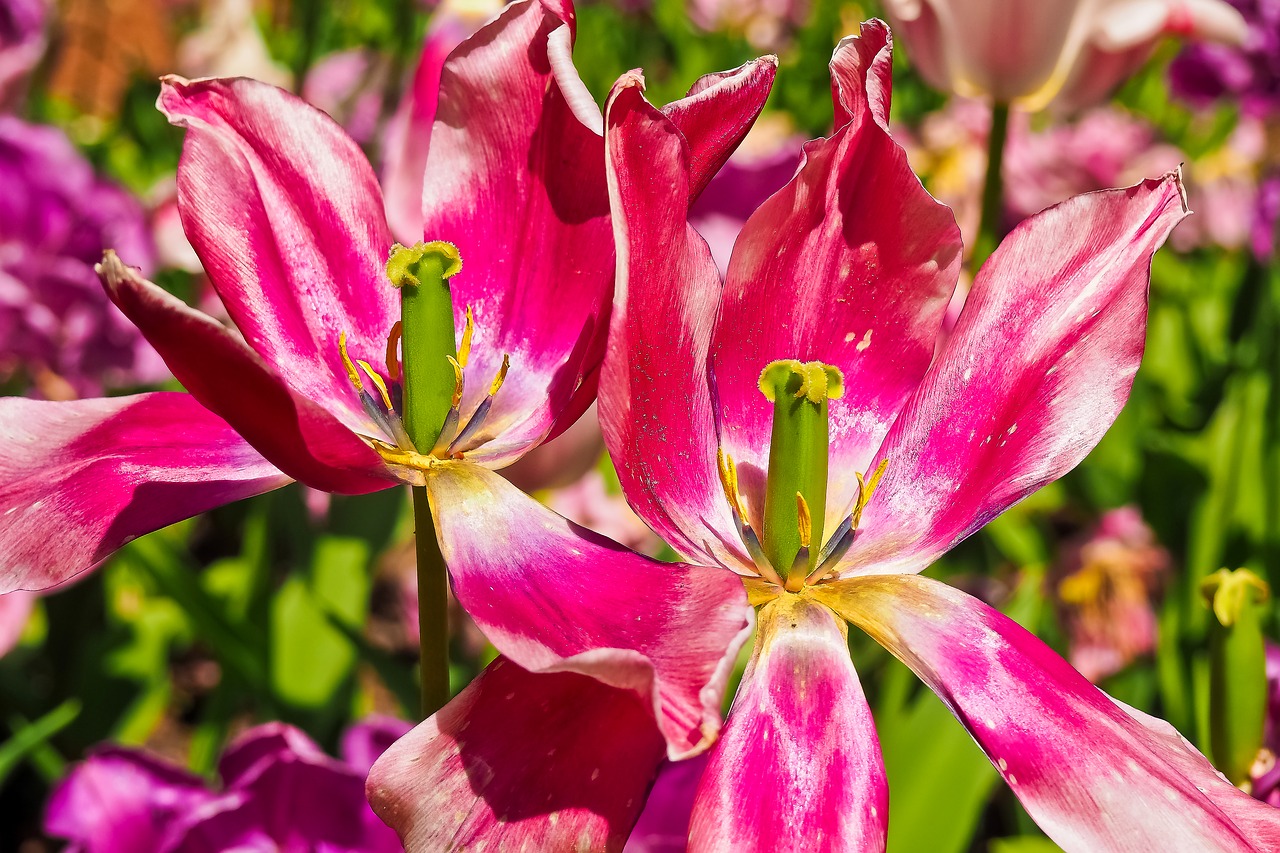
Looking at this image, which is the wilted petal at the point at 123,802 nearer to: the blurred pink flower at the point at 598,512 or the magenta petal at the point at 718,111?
the magenta petal at the point at 718,111

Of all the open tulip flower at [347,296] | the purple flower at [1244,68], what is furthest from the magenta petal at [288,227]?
the purple flower at [1244,68]

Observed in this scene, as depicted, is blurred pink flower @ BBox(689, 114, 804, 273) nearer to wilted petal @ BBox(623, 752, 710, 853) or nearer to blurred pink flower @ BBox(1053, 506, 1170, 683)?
wilted petal @ BBox(623, 752, 710, 853)

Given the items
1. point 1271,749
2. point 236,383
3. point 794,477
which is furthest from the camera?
point 1271,749

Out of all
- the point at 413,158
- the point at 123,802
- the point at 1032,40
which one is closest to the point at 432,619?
the point at 123,802

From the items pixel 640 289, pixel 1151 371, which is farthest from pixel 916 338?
pixel 1151 371

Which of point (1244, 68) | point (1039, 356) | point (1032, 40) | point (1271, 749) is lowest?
point (1271, 749)

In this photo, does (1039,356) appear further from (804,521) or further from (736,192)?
(736,192)

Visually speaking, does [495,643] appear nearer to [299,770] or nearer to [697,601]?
[697,601]
